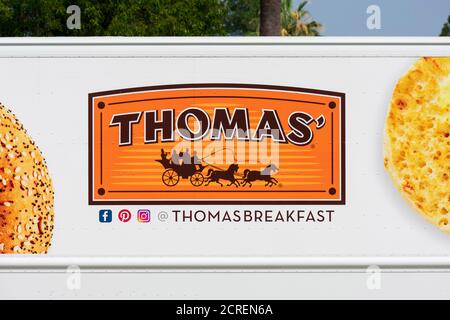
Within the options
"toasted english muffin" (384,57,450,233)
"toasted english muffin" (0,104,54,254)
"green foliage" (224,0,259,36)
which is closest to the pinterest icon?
"toasted english muffin" (0,104,54,254)

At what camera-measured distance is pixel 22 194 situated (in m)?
5.93

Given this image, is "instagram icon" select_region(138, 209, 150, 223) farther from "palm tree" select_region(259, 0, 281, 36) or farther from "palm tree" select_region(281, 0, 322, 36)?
"palm tree" select_region(281, 0, 322, 36)

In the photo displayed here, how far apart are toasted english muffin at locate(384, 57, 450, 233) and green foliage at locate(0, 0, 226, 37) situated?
19.3 meters

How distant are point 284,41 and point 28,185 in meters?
2.26

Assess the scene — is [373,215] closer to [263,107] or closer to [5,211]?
[263,107]

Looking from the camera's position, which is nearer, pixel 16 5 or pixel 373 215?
pixel 373 215

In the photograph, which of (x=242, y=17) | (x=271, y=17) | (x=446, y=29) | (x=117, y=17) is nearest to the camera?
(x=271, y=17)

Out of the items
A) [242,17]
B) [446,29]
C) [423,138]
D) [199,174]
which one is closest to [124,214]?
[199,174]

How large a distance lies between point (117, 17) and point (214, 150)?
19.9 metres

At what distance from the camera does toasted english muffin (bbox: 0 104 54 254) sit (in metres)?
5.91

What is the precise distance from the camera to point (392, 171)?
595 cm

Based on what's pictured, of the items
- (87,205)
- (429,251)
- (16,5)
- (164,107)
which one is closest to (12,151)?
(87,205)

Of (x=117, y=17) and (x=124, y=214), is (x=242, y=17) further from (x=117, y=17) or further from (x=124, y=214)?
(x=124, y=214)
